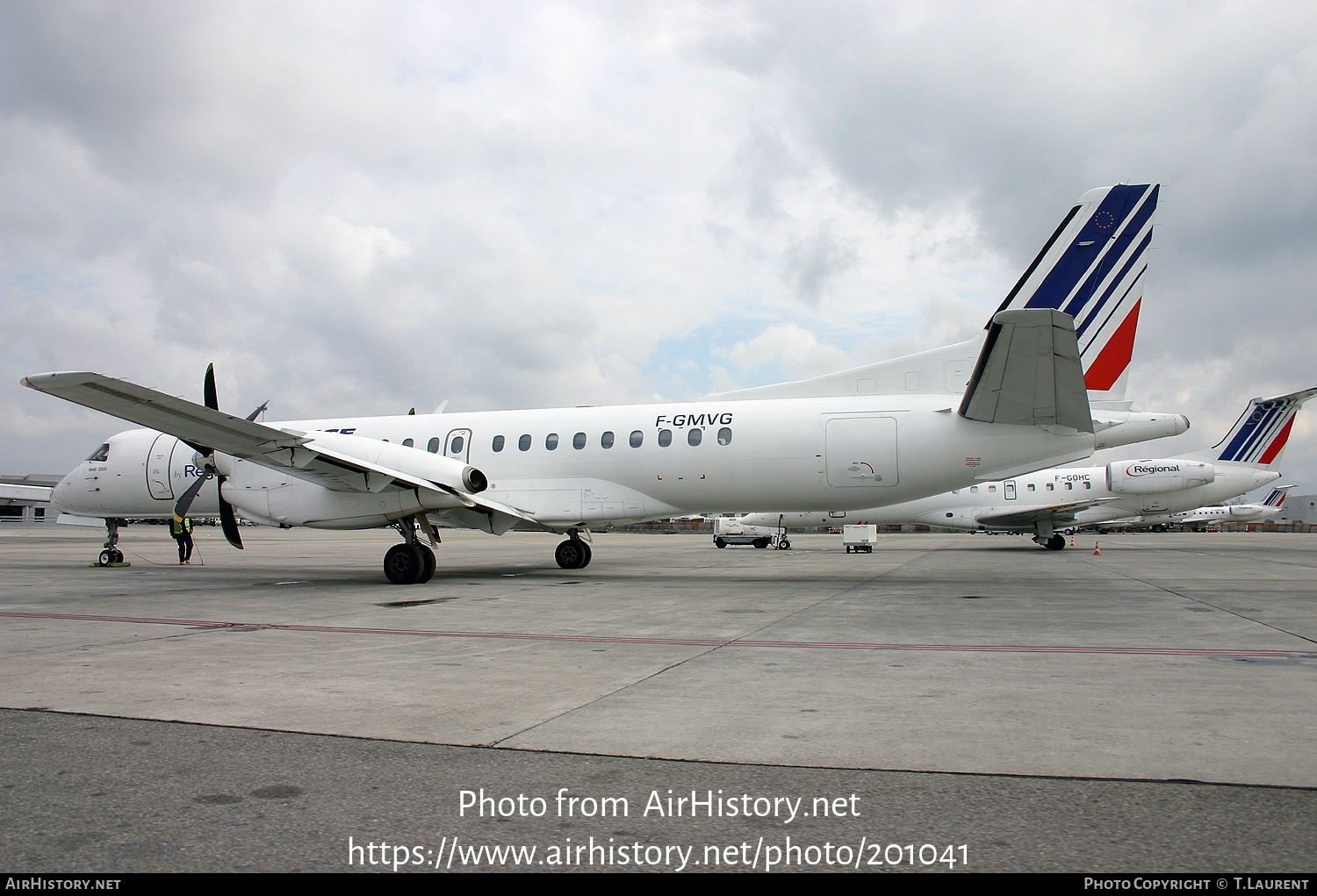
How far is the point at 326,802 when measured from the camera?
11.2 ft

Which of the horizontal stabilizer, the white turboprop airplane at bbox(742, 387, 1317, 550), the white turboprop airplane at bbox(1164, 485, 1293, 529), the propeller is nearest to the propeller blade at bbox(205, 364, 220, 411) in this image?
the propeller

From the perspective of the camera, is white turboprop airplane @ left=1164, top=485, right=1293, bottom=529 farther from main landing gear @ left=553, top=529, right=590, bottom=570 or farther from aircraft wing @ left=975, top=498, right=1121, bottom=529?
main landing gear @ left=553, top=529, right=590, bottom=570

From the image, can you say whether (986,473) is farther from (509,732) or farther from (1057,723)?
(509,732)

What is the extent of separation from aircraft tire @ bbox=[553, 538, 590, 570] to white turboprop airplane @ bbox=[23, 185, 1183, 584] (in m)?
1.30

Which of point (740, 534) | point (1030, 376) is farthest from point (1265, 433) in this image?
point (1030, 376)

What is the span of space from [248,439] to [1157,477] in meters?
32.2

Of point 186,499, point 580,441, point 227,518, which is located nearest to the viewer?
point 227,518

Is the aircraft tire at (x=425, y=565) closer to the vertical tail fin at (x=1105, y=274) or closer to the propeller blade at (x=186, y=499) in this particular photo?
the propeller blade at (x=186, y=499)

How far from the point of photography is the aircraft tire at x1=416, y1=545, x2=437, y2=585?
589 inches

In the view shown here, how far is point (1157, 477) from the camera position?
3144 centimetres

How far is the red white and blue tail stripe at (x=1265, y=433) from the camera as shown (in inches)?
1357

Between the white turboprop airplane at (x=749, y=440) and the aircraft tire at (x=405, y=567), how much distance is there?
3 centimetres

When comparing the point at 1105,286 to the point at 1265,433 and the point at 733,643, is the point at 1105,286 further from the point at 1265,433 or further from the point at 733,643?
the point at 1265,433
